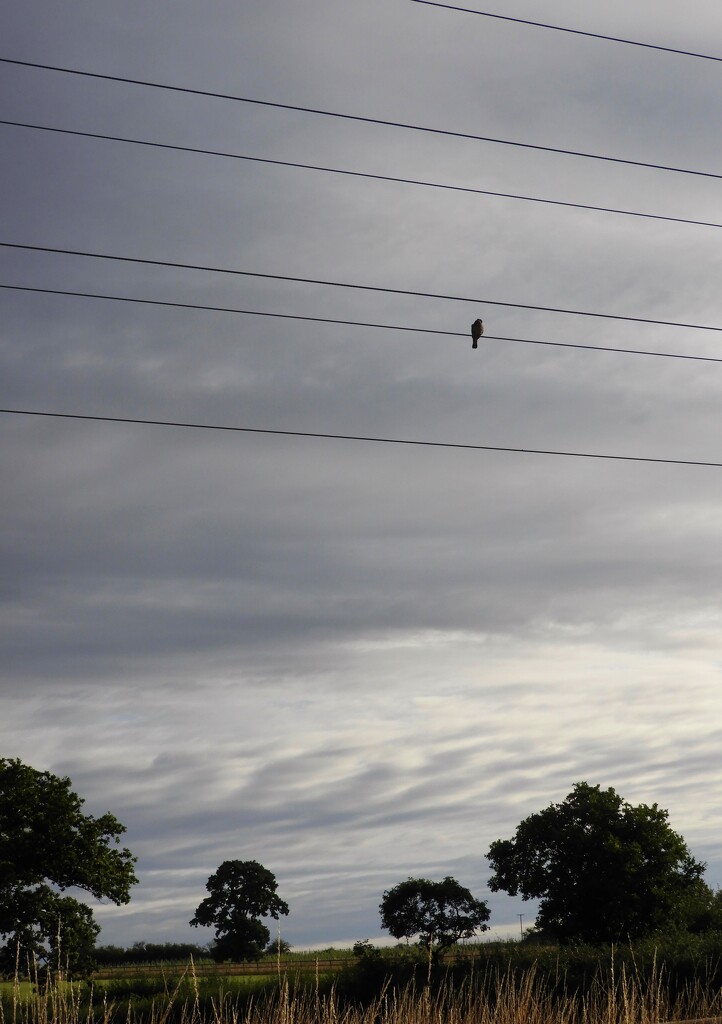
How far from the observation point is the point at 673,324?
13.3m

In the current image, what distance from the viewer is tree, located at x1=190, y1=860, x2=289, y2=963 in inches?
2813

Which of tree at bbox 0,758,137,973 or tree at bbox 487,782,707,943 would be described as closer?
tree at bbox 0,758,137,973

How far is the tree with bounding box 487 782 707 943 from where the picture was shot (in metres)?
51.6

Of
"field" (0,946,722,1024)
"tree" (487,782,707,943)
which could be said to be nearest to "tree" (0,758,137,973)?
"field" (0,946,722,1024)

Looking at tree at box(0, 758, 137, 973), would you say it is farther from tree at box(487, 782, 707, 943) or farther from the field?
tree at box(487, 782, 707, 943)

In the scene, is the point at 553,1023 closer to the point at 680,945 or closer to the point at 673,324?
the point at 673,324

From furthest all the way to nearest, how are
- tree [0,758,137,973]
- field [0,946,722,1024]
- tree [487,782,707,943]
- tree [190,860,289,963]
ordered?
tree [190,860,289,963]
tree [487,782,707,943]
tree [0,758,137,973]
field [0,946,722,1024]

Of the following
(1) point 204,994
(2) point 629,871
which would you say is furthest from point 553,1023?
(2) point 629,871

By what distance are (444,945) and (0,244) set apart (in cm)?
5431

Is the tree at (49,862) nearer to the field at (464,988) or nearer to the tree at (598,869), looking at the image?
the field at (464,988)

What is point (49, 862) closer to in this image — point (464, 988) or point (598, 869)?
point (464, 988)

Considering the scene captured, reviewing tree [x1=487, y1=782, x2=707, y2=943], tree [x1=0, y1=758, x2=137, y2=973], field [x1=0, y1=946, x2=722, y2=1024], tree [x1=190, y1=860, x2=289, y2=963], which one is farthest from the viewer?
tree [x1=190, y1=860, x2=289, y2=963]

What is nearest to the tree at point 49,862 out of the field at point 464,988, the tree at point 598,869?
the field at point 464,988

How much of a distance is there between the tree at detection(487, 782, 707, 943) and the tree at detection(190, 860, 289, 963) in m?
23.6
